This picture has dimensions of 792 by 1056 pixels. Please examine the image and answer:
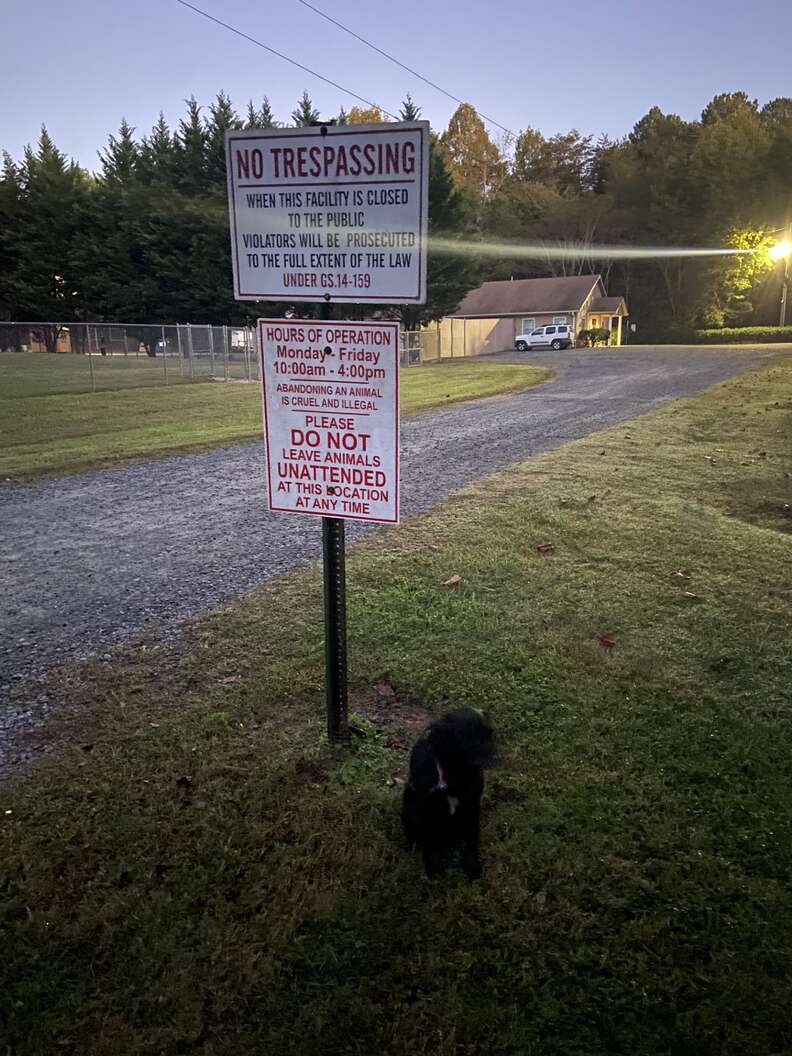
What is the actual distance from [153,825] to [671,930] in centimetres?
171

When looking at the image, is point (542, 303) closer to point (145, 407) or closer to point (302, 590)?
point (145, 407)

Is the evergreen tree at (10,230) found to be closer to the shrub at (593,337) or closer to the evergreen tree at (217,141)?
the evergreen tree at (217,141)

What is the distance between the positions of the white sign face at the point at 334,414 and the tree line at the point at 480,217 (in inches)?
856

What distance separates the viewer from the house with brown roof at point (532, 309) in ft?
162

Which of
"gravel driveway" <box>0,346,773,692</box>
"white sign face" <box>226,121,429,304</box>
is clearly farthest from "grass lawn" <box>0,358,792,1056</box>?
"white sign face" <box>226,121,429,304</box>

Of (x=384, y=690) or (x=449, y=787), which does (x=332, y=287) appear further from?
(x=384, y=690)

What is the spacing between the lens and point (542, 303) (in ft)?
172

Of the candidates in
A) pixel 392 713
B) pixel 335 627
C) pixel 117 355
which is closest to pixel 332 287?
pixel 335 627

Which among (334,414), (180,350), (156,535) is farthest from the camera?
(180,350)

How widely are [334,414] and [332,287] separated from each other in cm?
46

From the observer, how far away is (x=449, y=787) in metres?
2.32

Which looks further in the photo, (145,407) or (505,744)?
(145,407)

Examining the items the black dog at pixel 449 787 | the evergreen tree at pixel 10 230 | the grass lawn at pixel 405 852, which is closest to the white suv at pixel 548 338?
the evergreen tree at pixel 10 230

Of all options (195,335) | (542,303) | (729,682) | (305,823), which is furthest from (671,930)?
(542,303)
